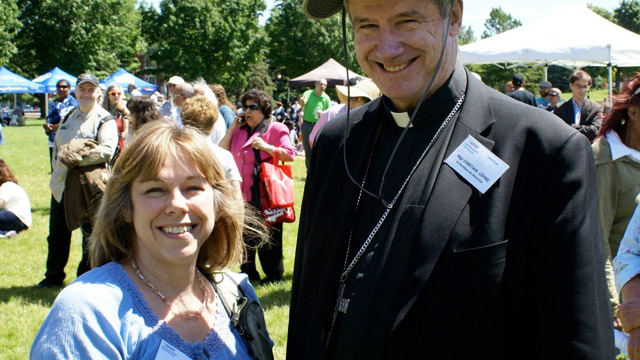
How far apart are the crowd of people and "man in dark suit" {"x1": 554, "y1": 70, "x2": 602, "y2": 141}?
604cm

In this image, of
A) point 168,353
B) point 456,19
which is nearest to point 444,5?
point 456,19

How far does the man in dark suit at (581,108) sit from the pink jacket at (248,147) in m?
4.10

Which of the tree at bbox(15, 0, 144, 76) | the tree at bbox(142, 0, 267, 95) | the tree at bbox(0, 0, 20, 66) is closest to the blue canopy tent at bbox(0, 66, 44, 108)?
the tree at bbox(0, 0, 20, 66)

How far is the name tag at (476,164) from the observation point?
1.56 m

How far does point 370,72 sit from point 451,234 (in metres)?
0.60

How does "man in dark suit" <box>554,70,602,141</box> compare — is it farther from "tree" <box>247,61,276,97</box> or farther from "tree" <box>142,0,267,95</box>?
"tree" <box>247,61,276,97</box>

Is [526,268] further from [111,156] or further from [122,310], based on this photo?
[111,156]

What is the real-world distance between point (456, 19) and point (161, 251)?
4.10ft

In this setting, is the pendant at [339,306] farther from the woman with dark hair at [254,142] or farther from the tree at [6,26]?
the tree at [6,26]

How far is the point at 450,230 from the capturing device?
1.55 m

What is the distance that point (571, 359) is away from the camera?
1.44 metres

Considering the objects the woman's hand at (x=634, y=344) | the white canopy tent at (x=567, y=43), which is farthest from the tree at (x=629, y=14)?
the woman's hand at (x=634, y=344)

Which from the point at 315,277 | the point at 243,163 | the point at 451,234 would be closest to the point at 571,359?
the point at 451,234

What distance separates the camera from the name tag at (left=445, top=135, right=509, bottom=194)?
61.6 inches
